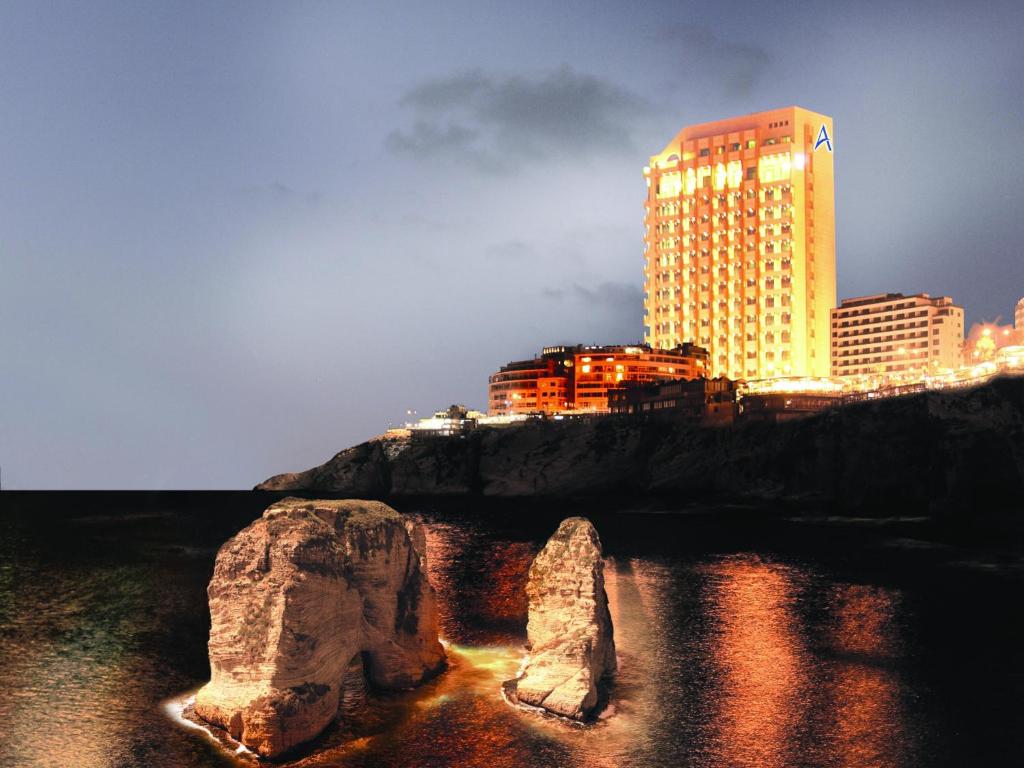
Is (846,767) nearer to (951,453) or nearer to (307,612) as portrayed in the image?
(307,612)

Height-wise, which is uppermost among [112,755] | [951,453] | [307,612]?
[951,453]

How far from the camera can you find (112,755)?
2791 centimetres

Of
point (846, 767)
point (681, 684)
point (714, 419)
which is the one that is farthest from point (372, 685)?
point (714, 419)

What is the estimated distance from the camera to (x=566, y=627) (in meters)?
31.7

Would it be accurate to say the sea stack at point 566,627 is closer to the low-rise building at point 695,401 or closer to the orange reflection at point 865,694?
the orange reflection at point 865,694

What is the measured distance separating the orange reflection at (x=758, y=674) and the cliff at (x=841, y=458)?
200 feet

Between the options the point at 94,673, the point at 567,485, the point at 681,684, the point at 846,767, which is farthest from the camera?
the point at 567,485

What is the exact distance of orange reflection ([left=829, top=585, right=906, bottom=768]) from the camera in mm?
28281

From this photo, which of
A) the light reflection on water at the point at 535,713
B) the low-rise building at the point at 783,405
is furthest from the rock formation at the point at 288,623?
the low-rise building at the point at 783,405

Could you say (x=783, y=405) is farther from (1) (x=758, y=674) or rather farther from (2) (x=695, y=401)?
(1) (x=758, y=674)

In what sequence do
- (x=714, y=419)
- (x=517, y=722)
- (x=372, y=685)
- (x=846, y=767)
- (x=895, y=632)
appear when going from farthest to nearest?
(x=714, y=419) → (x=895, y=632) → (x=372, y=685) → (x=517, y=722) → (x=846, y=767)

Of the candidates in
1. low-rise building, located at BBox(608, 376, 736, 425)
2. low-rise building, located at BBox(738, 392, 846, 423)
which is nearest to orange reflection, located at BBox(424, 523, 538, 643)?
low-rise building, located at BBox(738, 392, 846, 423)

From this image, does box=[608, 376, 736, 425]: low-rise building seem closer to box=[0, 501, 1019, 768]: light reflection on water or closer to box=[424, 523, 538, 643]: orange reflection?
box=[424, 523, 538, 643]: orange reflection

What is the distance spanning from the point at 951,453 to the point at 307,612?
106m
